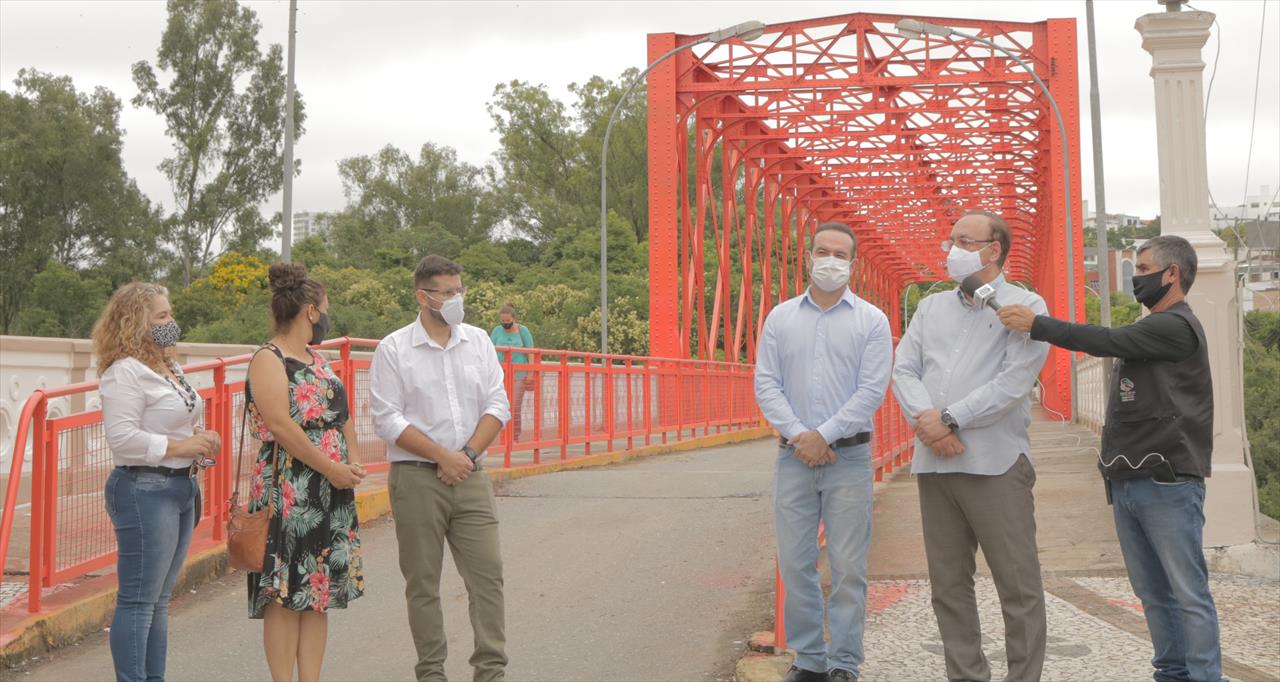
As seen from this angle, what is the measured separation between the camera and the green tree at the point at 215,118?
51.3 m

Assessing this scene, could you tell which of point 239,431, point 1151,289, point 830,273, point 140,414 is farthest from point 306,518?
point 239,431

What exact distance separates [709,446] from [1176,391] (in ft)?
53.1

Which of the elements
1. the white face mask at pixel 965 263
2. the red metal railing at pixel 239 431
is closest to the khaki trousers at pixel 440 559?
the red metal railing at pixel 239 431

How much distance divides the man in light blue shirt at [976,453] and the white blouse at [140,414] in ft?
9.08

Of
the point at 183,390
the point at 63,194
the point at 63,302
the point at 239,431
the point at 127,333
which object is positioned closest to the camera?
the point at 127,333

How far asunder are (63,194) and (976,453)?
51.3 meters

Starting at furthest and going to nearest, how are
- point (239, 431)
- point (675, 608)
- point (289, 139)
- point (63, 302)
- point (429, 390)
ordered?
point (63, 302) → point (289, 139) → point (239, 431) → point (675, 608) → point (429, 390)

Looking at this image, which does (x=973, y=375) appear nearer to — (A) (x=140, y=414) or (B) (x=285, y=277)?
(B) (x=285, y=277)

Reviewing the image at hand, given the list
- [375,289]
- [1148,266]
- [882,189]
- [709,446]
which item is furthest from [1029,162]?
[1148,266]

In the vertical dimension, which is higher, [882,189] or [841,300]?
[882,189]

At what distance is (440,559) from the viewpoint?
5363 millimetres

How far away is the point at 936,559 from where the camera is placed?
4.98 m

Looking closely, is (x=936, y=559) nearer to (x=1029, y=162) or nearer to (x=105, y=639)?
(x=105, y=639)

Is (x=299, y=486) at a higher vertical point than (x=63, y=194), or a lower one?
lower
